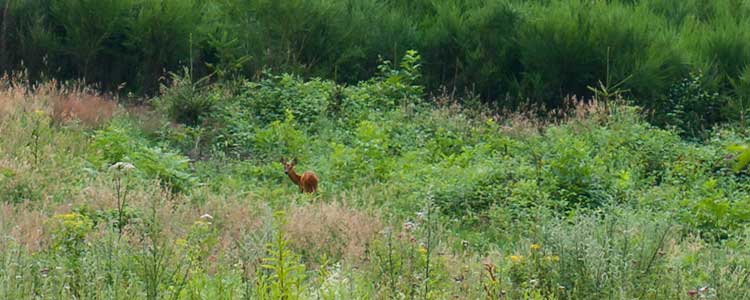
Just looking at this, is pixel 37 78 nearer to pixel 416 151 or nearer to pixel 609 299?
pixel 416 151

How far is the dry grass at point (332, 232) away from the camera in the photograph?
7.17 meters

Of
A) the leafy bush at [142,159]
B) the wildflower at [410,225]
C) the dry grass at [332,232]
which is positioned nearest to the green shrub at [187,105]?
the leafy bush at [142,159]

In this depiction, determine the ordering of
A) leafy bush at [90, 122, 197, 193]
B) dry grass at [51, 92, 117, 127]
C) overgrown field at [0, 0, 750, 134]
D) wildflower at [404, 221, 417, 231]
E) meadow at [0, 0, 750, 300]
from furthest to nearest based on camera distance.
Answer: overgrown field at [0, 0, 750, 134] < dry grass at [51, 92, 117, 127] < leafy bush at [90, 122, 197, 193] < wildflower at [404, 221, 417, 231] < meadow at [0, 0, 750, 300]

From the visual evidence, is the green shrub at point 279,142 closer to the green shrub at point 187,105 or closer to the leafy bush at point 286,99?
the leafy bush at point 286,99

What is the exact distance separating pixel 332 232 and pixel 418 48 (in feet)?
28.8

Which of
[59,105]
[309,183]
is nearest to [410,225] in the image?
[309,183]

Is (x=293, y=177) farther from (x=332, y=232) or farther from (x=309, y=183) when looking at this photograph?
(x=332, y=232)

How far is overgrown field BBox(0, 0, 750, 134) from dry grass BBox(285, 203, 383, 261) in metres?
6.86

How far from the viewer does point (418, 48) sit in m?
16.0

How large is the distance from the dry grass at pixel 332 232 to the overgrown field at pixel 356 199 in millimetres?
21

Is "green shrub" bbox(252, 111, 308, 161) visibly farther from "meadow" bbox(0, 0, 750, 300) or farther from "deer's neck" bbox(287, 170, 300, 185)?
"deer's neck" bbox(287, 170, 300, 185)

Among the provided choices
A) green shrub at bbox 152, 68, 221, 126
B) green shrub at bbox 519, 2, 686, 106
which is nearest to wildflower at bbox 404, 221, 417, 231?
green shrub at bbox 152, 68, 221, 126

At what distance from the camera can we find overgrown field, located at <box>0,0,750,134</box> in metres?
14.6

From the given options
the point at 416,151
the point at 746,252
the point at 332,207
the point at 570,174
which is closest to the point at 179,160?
the point at 332,207
